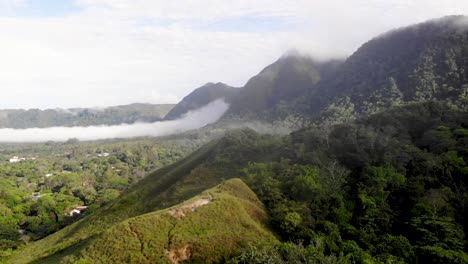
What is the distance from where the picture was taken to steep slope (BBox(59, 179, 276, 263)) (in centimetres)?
3173

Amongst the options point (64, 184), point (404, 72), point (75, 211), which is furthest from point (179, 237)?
point (404, 72)

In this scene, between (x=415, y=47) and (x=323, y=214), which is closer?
(x=323, y=214)

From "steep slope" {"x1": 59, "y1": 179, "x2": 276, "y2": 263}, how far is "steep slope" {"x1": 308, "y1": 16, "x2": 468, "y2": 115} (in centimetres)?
6175

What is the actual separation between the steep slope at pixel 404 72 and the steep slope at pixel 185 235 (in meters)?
61.8

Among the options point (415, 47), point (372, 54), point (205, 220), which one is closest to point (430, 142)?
point (205, 220)

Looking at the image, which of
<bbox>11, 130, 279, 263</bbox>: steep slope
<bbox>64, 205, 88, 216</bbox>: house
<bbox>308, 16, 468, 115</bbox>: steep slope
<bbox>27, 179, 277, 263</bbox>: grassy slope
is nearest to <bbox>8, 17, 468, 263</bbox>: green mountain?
<bbox>27, 179, 277, 263</bbox>: grassy slope

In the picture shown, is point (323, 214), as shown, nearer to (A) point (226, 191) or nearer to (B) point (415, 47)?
(A) point (226, 191)

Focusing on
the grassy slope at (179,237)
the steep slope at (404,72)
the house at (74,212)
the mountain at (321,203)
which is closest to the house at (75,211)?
the house at (74,212)

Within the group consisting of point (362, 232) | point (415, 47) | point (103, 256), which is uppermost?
point (415, 47)

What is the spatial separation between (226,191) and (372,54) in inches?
4940

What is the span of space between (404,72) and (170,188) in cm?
9572

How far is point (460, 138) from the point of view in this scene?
181ft

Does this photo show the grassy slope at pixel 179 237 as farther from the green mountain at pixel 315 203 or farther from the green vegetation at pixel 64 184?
the green vegetation at pixel 64 184

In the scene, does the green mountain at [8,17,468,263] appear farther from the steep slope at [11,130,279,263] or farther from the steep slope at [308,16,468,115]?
the steep slope at [308,16,468,115]
